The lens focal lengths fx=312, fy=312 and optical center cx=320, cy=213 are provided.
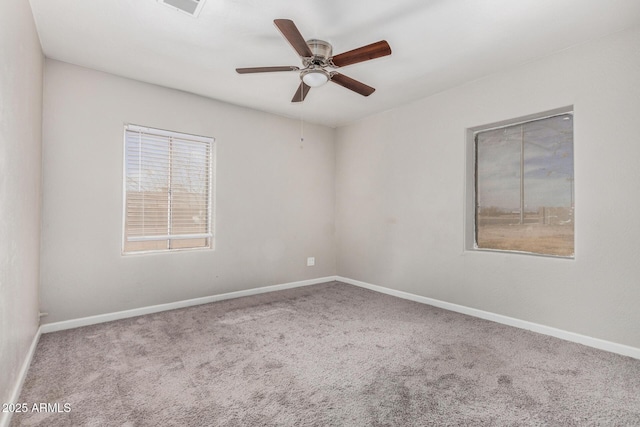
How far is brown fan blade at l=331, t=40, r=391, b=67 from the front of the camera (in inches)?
83.2

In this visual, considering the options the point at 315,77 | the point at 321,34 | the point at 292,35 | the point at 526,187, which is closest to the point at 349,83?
the point at 315,77

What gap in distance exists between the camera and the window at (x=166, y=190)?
11.1 ft

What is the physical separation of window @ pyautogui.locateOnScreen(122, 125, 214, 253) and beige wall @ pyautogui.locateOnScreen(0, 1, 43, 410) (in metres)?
0.84

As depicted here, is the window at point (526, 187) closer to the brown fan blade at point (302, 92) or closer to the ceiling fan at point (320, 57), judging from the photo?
the ceiling fan at point (320, 57)

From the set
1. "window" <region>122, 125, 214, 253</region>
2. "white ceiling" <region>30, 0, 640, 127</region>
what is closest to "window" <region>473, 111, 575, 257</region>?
"white ceiling" <region>30, 0, 640, 127</region>

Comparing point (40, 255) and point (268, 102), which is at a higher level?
point (268, 102)

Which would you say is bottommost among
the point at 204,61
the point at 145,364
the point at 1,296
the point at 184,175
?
the point at 145,364

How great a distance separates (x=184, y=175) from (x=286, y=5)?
233cm

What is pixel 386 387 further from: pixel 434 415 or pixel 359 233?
pixel 359 233

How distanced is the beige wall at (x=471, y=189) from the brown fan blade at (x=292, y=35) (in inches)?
82.4

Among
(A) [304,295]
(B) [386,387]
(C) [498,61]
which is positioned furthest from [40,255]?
(C) [498,61]

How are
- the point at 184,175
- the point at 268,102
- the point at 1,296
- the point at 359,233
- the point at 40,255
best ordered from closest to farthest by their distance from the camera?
the point at 1,296, the point at 40,255, the point at 184,175, the point at 268,102, the point at 359,233

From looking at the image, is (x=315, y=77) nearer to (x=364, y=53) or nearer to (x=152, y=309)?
(x=364, y=53)

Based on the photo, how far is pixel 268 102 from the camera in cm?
399
